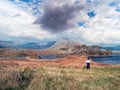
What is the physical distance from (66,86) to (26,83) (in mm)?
3223

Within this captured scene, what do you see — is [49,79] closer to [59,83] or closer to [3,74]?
[59,83]

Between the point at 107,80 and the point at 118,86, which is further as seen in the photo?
the point at 107,80

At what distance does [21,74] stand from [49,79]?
2925 mm

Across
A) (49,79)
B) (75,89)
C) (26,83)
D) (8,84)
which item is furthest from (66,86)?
(8,84)

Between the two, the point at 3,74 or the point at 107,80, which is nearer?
the point at 107,80

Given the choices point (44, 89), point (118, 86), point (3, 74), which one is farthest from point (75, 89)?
point (3, 74)

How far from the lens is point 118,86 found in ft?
55.2

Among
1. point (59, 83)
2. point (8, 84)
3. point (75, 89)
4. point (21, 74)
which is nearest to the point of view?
point (75, 89)

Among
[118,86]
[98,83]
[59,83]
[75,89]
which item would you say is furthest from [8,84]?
[118,86]

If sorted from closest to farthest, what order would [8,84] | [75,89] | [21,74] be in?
[75,89] → [8,84] → [21,74]

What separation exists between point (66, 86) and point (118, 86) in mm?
3733

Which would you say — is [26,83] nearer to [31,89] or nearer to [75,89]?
[31,89]

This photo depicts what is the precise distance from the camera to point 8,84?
58.0 ft

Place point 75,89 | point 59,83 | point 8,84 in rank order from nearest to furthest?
point 75,89, point 59,83, point 8,84
